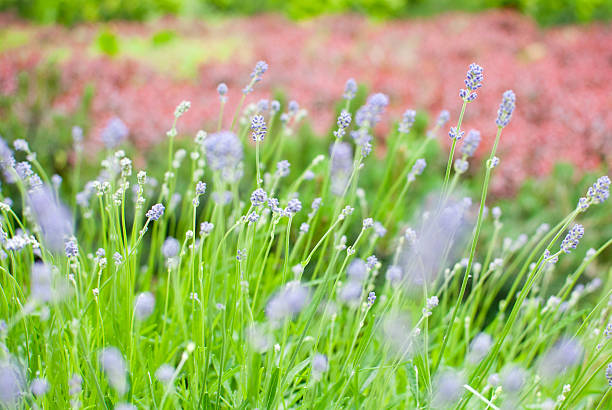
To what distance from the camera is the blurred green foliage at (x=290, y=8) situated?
9961 mm

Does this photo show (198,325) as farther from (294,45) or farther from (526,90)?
(294,45)

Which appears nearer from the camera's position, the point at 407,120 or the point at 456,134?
the point at 456,134

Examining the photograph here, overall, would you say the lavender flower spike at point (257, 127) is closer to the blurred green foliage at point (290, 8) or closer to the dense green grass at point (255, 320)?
the dense green grass at point (255, 320)

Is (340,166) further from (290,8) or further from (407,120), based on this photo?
(290,8)

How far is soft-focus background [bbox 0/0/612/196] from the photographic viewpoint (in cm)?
466

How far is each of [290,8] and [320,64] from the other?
4629 millimetres

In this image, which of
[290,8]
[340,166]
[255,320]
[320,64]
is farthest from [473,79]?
[290,8]

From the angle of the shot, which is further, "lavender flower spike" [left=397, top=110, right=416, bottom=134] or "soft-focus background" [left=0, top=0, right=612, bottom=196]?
"soft-focus background" [left=0, top=0, right=612, bottom=196]

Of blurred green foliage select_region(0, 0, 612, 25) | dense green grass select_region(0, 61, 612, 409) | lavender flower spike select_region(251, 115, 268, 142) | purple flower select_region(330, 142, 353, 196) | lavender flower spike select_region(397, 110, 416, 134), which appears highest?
blurred green foliage select_region(0, 0, 612, 25)

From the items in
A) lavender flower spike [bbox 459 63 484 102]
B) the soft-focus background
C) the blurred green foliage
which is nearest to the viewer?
lavender flower spike [bbox 459 63 484 102]

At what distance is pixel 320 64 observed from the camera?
25.1ft

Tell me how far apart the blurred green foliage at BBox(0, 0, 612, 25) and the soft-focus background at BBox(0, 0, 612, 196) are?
0.03m

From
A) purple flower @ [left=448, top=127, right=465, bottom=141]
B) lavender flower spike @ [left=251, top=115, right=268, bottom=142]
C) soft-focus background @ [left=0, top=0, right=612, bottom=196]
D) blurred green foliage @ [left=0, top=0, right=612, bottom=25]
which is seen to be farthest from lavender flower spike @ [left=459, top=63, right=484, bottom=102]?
blurred green foliage @ [left=0, top=0, right=612, bottom=25]

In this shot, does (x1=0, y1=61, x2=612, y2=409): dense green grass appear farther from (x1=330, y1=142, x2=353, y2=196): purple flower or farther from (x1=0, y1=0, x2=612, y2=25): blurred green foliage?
(x1=0, y1=0, x2=612, y2=25): blurred green foliage
